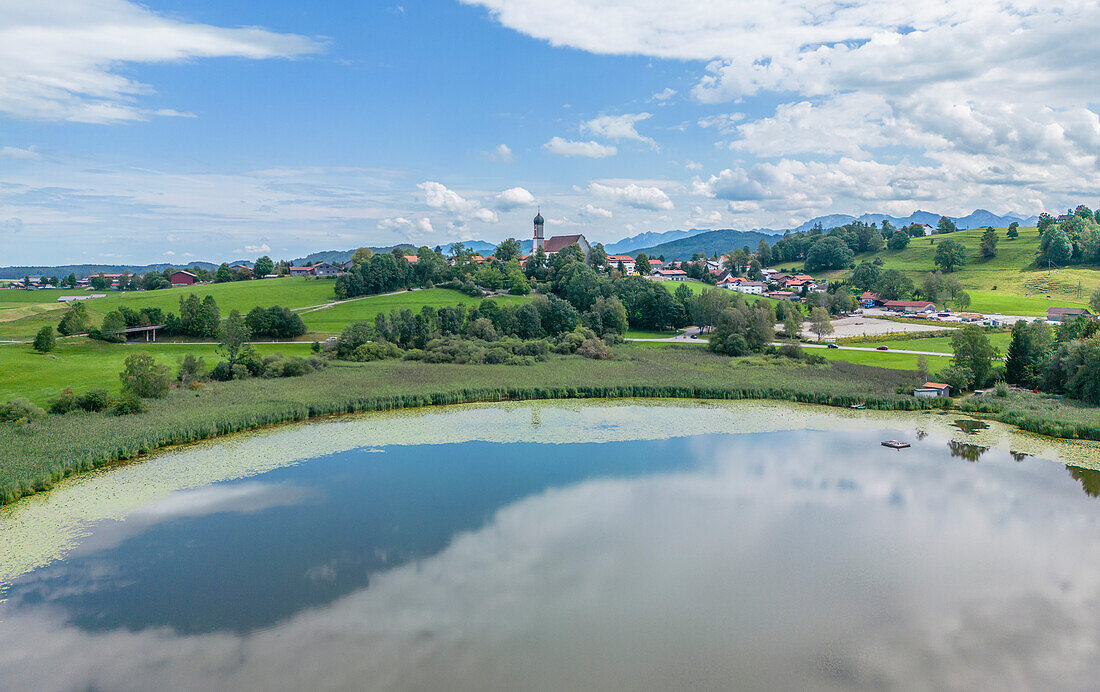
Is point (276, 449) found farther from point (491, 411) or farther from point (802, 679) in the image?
point (802, 679)

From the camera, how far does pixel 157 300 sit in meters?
73.1

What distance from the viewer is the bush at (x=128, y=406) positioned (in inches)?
1284

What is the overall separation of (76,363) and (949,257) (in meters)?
116

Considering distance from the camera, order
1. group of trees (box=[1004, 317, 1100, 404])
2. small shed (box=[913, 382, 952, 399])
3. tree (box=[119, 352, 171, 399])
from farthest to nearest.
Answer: small shed (box=[913, 382, 952, 399])
tree (box=[119, 352, 171, 399])
group of trees (box=[1004, 317, 1100, 404])

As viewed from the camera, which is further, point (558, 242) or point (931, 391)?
point (558, 242)

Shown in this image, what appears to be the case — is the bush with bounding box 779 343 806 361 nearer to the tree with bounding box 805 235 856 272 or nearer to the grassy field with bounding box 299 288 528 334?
the grassy field with bounding box 299 288 528 334

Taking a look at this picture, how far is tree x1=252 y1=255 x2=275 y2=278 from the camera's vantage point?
11069 centimetres

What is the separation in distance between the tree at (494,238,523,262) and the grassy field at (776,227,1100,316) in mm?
61931

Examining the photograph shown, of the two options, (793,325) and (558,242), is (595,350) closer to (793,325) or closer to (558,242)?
(793,325)

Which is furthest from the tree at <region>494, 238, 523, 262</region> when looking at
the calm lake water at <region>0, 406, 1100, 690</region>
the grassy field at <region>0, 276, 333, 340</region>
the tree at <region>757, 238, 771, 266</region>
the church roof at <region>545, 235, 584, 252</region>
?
the calm lake water at <region>0, 406, 1100, 690</region>

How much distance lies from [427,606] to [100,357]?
45081 mm

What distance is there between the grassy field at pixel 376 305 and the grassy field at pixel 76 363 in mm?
8555

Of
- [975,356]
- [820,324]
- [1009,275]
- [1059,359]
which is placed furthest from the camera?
[1009,275]

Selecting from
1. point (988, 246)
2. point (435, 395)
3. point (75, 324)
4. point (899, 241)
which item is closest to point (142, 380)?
point (435, 395)
